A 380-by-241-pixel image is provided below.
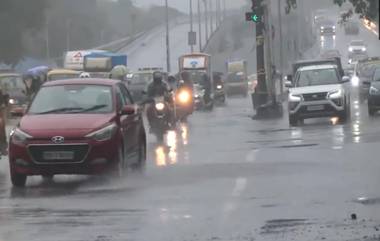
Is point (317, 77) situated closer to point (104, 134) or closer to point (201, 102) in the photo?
point (104, 134)

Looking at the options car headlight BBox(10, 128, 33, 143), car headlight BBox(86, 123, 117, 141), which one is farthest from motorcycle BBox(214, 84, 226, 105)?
car headlight BBox(10, 128, 33, 143)

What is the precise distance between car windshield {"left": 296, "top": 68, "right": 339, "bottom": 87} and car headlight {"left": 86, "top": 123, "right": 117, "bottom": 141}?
1459cm

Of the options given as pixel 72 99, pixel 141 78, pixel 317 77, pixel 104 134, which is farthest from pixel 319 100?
pixel 141 78

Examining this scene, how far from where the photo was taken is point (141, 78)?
4491cm

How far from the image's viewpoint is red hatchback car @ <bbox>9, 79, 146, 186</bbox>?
1377cm

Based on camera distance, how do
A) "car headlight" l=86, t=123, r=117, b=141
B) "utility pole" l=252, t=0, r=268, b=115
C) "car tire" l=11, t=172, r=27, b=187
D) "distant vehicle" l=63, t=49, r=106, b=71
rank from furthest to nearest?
"distant vehicle" l=63, t=49, r=106, b=71, "utility pole" l=252, t=0, r=268, b=115, "car tire" l=11, t=172, r=27, b=187, "car headlight" l=86, t=123, r=117, b=141

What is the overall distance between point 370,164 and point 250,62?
310ft

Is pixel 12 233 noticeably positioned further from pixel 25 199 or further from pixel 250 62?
pixel 250 62

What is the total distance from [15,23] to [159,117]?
54.0 meters

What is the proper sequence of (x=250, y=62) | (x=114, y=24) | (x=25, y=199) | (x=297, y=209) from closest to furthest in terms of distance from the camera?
(x=297, y=209)
(x=25, y=199)
(x=250, y=62)
(x=114, y=24)

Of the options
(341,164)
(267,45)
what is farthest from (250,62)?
(341,164)

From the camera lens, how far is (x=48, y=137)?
13727 mm

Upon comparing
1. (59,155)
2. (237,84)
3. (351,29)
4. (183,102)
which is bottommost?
(237,84)

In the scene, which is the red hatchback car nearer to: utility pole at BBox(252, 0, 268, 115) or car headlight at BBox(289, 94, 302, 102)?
car headlight at BBox(289, 94, 302, 102)
